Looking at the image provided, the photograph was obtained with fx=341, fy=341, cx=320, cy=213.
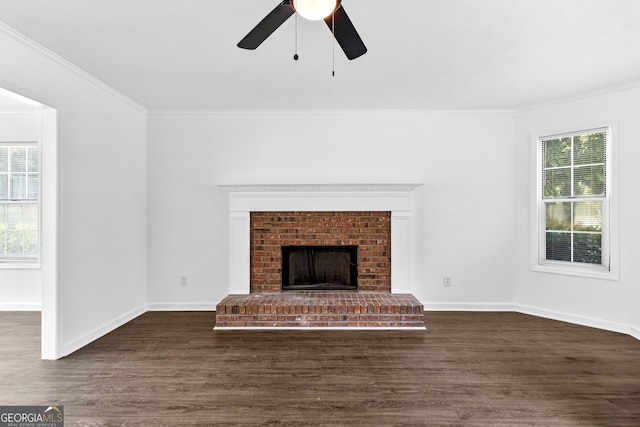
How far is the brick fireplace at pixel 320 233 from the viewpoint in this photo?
13.9 ft

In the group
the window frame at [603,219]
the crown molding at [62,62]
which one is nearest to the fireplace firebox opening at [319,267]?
the window frame at [603,219]

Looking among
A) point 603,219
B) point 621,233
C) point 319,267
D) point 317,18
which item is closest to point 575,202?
point 603,219

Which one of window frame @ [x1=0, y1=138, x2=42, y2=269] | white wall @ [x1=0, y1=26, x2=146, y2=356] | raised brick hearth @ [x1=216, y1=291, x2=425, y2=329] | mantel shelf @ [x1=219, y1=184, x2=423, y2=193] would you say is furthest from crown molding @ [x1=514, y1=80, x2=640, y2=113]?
window frame @ [x1=0, y1=138, x2=42, y2=269]

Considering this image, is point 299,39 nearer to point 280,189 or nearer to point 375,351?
point 280,189

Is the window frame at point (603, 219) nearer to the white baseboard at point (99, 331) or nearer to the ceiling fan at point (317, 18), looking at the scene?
the ceiling fan at point (317, 18)

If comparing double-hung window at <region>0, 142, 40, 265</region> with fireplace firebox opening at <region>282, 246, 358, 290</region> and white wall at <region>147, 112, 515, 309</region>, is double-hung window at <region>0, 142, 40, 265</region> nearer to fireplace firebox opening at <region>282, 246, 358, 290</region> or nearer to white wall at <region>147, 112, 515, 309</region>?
white wall at <region>147, 112, 515, 309</region>

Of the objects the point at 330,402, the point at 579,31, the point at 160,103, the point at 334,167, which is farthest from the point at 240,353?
the point at 579,31

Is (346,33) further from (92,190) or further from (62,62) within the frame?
(92,190)

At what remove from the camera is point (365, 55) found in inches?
109

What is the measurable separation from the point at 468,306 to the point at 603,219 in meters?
1.74

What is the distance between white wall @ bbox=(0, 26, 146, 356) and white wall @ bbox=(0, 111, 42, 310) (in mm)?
1377

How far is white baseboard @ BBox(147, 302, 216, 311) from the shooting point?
4.31 meters

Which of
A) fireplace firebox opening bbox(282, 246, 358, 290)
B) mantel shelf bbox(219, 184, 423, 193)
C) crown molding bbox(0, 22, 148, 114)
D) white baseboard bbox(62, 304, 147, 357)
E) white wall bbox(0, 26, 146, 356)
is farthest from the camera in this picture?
fireplace firebox opening bbox(282, 246, 358, 290)
